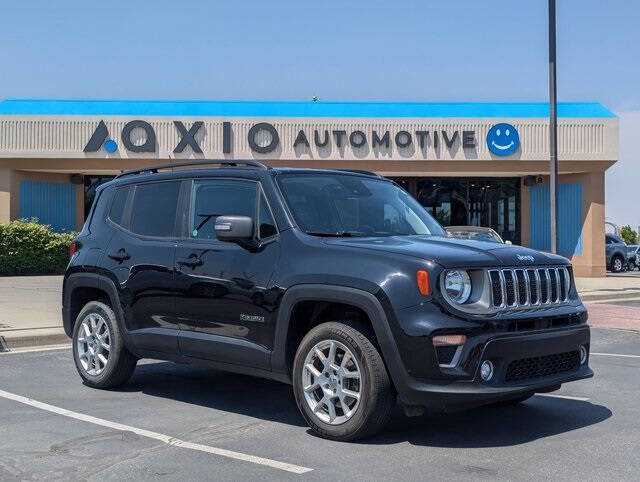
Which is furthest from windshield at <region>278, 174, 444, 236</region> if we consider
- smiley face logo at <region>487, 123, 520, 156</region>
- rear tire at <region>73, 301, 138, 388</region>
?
smiley face logo at <region>487, 123, 520, 156</region>

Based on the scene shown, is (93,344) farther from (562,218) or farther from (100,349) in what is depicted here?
(562,218)

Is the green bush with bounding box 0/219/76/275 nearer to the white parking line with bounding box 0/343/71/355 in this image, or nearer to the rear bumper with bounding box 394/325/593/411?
the white parking line with bounding box 0/343/71/355

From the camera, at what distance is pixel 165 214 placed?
734 cm

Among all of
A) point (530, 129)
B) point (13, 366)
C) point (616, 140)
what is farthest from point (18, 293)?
point (616, 140)

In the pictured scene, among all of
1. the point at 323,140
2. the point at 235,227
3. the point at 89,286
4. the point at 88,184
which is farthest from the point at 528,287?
the point at 88,184

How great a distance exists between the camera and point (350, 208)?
6.71 metres

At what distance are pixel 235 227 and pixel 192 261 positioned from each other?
73cm

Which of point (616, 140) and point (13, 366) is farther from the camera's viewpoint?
point (616, 140)

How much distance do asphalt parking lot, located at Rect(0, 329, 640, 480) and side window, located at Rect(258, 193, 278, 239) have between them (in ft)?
4.70

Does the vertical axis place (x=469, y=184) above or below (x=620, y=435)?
above

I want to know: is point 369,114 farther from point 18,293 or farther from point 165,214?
point 165,214

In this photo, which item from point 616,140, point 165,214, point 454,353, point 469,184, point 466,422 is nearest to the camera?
point 454,353

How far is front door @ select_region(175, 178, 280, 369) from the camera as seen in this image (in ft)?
20.5

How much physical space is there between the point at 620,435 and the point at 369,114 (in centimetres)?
2256
